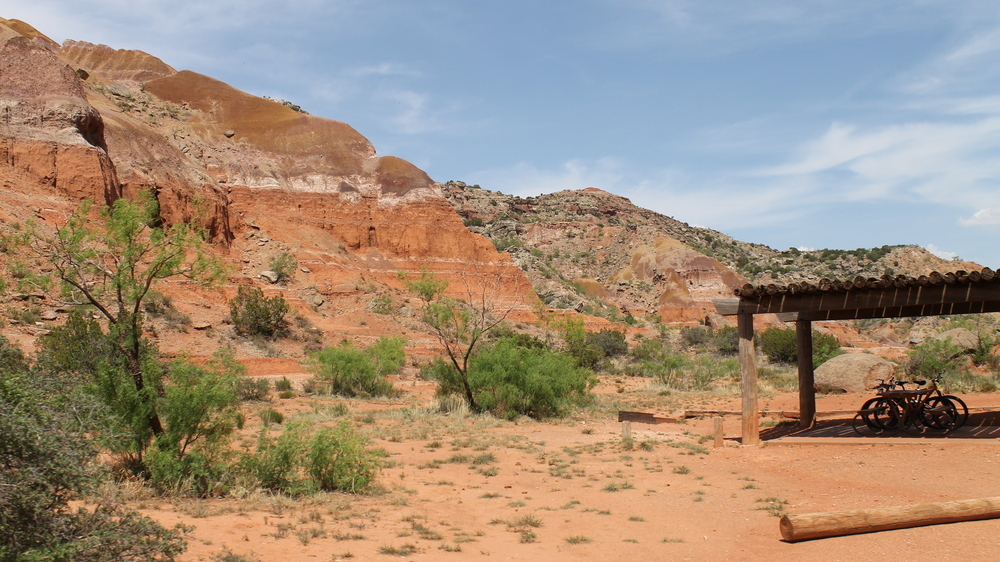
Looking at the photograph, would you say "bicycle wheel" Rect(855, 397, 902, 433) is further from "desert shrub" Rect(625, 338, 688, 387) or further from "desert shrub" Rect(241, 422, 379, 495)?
"desert shrub" Rect(625, 338, 688, 387)

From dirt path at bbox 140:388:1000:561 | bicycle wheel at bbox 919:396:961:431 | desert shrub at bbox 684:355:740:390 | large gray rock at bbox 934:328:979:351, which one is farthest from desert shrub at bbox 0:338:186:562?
large gray rock at bbox 934:328:979:351

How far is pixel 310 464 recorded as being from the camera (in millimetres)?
9516

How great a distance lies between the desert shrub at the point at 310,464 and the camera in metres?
9.27

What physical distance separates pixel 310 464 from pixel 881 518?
22.2 ft

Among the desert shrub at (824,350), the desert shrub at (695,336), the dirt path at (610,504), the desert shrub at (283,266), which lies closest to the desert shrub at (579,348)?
the desert shrub at (824,350)

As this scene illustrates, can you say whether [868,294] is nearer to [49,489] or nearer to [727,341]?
[49,489]

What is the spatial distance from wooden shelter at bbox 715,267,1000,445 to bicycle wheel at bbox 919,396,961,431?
1.89 meters

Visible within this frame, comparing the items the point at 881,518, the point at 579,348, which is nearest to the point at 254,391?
the point at 579,348

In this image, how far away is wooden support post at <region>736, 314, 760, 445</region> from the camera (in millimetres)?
12484

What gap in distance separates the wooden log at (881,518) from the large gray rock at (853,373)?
16405 mm

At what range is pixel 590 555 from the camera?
6895 millimetres

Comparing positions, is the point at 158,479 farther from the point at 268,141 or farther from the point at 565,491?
the point at 268,141

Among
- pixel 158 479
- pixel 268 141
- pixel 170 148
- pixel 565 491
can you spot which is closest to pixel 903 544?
pixel 565 491

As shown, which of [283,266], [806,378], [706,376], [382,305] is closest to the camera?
[806,378]
